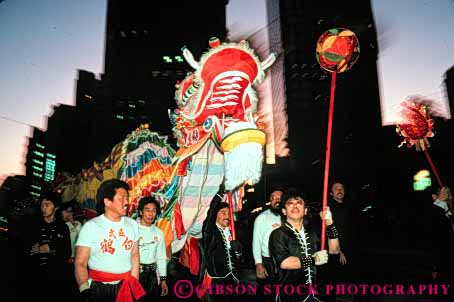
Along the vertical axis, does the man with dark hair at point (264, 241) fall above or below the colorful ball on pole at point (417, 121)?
below

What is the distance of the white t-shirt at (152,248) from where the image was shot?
13.1 feet

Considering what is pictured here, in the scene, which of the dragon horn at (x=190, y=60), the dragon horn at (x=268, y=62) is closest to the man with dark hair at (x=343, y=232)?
the dragon horn at (x=268, y=62)

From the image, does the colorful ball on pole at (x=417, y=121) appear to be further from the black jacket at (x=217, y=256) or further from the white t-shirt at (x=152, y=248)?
the white t-shirt at (x=152, y=248)

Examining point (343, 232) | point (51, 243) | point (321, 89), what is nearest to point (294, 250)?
point (343, 232)

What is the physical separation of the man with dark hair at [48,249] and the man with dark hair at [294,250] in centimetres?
266

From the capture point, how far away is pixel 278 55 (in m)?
6.01

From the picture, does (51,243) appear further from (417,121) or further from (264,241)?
(417,121)

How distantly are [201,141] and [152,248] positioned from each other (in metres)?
2.04

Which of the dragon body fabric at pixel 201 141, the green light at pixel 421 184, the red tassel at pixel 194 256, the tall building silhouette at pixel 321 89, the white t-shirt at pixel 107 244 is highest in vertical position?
the tall building silhouette at pixel 321 89

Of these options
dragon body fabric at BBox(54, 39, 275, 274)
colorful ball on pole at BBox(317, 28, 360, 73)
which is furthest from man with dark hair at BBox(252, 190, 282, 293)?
colorful ball on pole at BBox(317, 28, 360, 73)

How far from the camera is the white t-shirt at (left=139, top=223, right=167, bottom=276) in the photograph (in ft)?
13.1

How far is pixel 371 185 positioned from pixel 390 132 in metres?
5.03

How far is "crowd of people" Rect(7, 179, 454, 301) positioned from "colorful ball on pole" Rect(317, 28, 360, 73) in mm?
1546

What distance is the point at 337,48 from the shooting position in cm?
407
